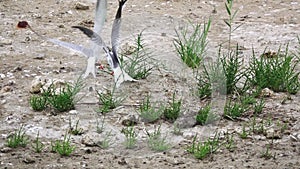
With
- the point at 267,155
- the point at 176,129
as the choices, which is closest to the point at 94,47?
the point at 176,129

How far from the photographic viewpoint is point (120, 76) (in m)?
4.29

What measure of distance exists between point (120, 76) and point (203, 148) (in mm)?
997

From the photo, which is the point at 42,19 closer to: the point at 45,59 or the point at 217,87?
the point at 45,59

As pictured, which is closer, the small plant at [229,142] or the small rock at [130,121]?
the small plant at [229,142]

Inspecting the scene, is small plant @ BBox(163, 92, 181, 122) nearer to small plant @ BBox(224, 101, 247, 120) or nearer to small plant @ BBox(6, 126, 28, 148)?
small plant @ BBox(224, 101, 247, 120)

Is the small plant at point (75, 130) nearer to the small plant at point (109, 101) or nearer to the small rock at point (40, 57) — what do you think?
the small plant at point (109, 101)

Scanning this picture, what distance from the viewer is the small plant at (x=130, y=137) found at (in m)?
3.59

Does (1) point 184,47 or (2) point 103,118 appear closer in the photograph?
(2) point 103,118

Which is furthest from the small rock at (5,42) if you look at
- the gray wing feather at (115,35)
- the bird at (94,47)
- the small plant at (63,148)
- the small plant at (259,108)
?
the small plant at (259,108)

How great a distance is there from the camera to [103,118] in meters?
3.91

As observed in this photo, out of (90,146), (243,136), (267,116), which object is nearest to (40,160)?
(90,146)

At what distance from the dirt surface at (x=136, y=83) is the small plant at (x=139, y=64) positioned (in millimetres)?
64

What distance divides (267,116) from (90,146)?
105 centimetres

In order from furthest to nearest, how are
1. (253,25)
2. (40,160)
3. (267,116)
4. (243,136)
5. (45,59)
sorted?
1. (253,25)
2. (45,59)
3. (267,116)
4. (243,136)
5. (40,160)
